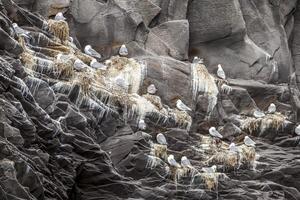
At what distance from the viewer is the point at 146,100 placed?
2602cm

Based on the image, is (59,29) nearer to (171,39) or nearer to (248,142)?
(171,39)

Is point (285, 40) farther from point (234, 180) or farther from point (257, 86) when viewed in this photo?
point (234, 180)

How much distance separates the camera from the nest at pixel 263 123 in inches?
1106

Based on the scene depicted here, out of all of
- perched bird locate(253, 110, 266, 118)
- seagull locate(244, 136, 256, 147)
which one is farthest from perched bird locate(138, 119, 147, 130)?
perched bird locate(253, 110, 266, 118)

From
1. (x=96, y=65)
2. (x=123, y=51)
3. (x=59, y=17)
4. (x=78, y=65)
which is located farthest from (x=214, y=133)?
(x=59, y=17)

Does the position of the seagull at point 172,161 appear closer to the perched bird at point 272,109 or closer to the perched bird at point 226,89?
the perched bird at point 226,89

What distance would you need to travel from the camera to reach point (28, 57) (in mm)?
23781

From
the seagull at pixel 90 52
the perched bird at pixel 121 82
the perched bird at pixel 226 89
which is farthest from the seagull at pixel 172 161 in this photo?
the perched bird at pixel 226 89

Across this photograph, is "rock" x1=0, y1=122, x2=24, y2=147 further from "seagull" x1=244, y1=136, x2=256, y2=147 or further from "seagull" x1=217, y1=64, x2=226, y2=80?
"seagull" x1=217, y1=64, x2=226, y2=80

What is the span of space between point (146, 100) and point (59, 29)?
3.30m

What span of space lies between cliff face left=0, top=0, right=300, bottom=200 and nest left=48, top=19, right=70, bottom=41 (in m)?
0.03

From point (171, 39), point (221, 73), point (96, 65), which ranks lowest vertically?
point (221, 73)

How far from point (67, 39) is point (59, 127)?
18.2 ft

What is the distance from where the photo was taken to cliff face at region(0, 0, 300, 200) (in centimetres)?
2103
